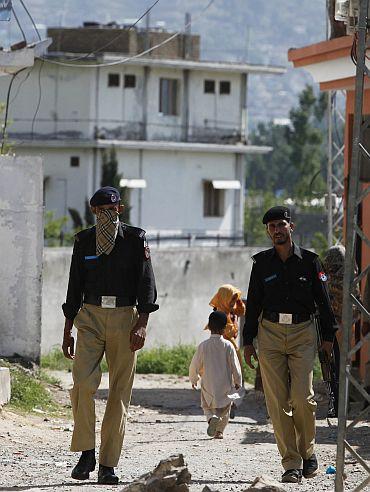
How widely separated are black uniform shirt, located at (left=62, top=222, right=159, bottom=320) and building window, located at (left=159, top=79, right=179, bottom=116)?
43.6 meters

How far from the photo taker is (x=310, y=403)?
9.23m

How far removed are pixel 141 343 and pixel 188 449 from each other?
2.36 metres

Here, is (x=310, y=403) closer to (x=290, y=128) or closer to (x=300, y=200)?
(x=300, y=200)

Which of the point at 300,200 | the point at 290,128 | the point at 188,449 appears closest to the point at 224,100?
the point at 300,200

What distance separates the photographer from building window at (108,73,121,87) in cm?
5047

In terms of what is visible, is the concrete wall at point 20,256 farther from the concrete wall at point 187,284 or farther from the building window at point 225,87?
the building window at point 225,87

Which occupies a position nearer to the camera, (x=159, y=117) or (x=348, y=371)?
(x=348, y=371)

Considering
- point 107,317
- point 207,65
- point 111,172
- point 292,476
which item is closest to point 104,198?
point 107,317

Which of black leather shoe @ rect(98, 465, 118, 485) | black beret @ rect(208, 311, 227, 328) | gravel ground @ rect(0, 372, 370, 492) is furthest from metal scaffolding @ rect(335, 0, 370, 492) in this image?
black beret @ rect(208, 311, 227, 328)

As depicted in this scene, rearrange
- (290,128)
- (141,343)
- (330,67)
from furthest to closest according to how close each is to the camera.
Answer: (290,128) → (330,67) → (141,343)

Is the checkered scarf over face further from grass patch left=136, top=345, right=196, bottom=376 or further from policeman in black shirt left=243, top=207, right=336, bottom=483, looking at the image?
grass patch left=136, top=345, right=196, bottom=376

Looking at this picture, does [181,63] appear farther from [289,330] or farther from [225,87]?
[289,330]

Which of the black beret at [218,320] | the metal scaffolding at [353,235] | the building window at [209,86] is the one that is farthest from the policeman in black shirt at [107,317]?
the building window at [209,86]

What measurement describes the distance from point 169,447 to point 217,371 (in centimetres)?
111
